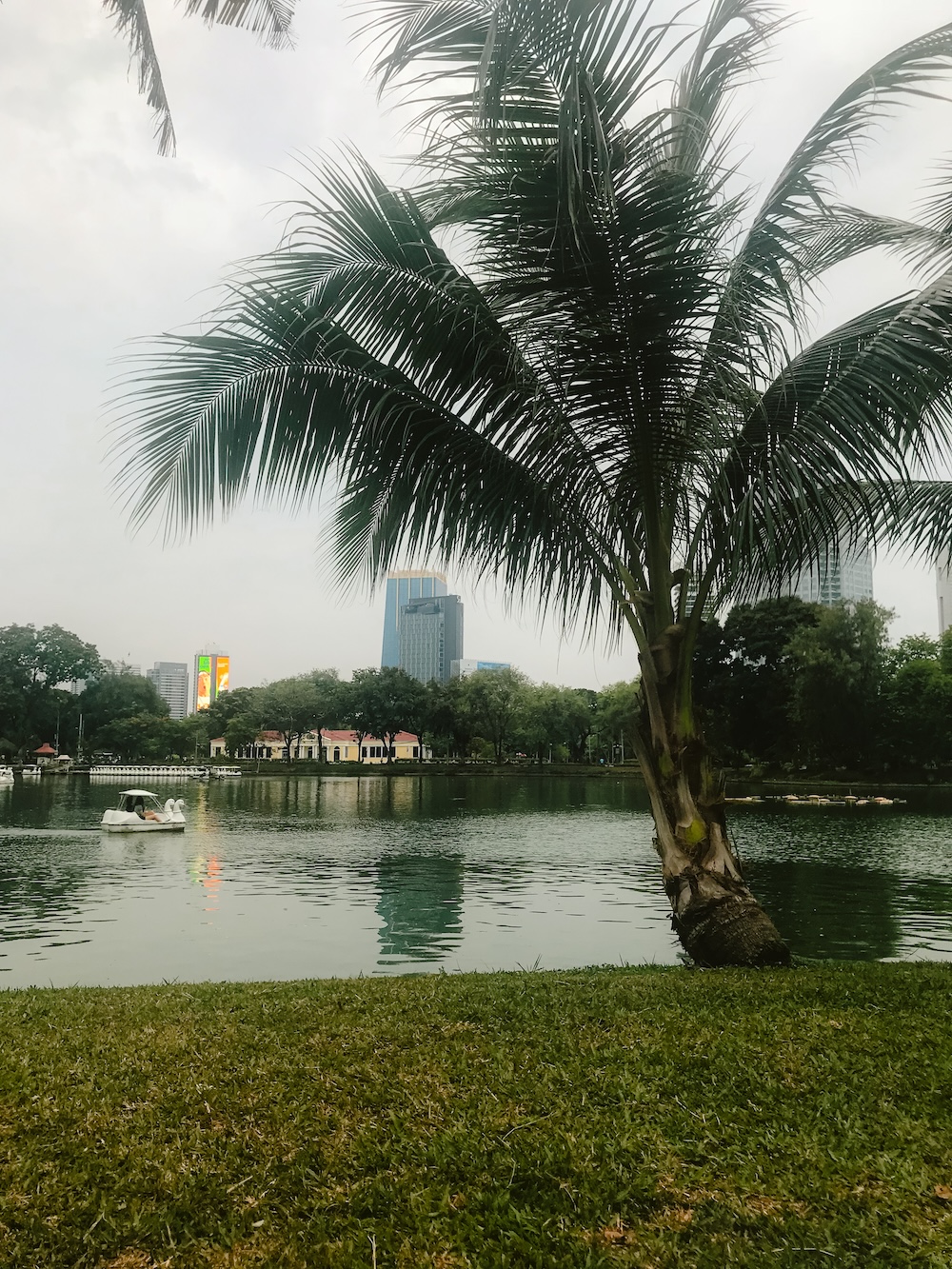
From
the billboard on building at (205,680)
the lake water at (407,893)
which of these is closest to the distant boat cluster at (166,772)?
the lake water at (407,893)

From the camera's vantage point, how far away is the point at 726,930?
673cm

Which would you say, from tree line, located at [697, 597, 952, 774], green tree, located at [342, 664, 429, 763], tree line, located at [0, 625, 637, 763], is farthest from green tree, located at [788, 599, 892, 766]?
green tree, located at [342, 664, 429, 763]

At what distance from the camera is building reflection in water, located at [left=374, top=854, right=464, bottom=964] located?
1147cm

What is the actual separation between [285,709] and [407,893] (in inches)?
2821

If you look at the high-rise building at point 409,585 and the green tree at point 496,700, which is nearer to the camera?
the high-rise building at point 409,585

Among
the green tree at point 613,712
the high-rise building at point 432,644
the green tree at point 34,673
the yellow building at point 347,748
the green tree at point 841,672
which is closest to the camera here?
the green tree at point 841,672

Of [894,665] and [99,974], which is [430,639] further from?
[99,974]

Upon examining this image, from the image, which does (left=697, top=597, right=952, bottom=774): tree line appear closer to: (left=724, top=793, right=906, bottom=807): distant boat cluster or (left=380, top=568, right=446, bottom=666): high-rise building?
(left=724, top=793, right=906, bottom=807): distant boat cluster

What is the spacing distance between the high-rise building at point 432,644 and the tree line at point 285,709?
4894 mm

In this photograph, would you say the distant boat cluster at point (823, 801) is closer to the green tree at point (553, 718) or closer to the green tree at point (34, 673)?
the green tree at point (553, 718)

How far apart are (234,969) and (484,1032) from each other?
6459 mm

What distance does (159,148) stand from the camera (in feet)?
31.0

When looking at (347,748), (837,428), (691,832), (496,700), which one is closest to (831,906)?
(691,832)

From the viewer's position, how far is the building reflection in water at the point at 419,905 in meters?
11.5
